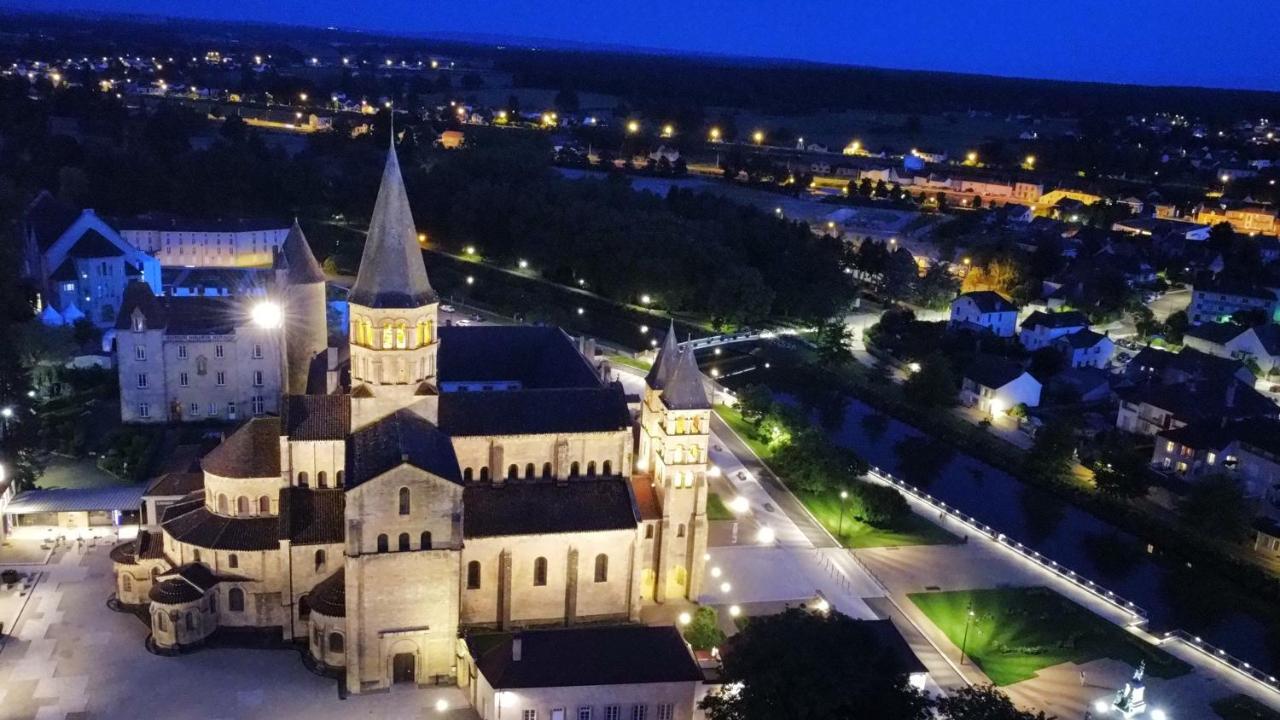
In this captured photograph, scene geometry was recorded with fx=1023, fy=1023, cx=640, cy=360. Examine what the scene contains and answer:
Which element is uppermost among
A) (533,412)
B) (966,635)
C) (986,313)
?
(533,412)

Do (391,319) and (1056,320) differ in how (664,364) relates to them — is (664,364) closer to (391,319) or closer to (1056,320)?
(391,319)

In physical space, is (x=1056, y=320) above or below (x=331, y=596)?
above

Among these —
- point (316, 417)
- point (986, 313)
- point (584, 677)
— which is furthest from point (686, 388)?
point (986, 313)

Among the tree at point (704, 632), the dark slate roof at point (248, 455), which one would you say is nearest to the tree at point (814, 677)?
the tree at point (704, 632)

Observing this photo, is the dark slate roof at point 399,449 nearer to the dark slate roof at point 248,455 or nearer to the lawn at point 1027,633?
the dark slate roof at point 248,455

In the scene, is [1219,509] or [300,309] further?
[1219,509]

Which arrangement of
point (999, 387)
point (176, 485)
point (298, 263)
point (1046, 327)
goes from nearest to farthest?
1. point (176, 485)
2. point (298, 263)
3. point (999, 387)
4. point (1046, 327)

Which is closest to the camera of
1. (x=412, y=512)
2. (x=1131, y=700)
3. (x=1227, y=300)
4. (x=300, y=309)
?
(x=1131, y=700)

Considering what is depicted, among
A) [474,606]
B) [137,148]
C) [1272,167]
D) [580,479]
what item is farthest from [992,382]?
[1272,167]
